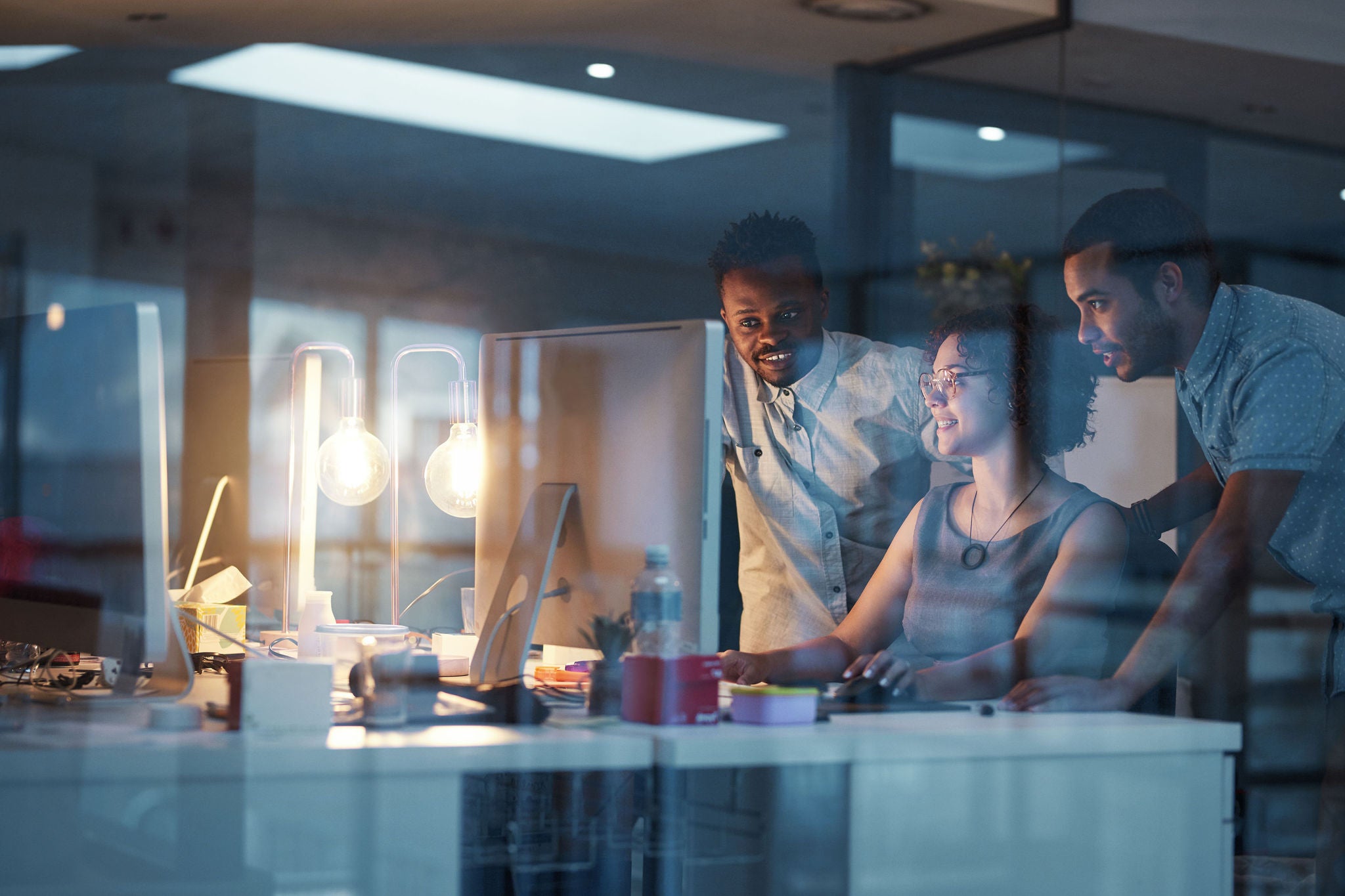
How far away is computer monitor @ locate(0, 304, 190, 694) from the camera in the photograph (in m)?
1.37

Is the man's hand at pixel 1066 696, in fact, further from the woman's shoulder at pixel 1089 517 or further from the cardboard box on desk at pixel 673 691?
the cardboard box on desk at pixel 673 691

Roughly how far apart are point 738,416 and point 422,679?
1067 mm

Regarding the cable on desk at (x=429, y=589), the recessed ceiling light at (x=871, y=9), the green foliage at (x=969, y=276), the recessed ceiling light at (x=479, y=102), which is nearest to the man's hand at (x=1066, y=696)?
the cable on desk at (x=429, y=589)

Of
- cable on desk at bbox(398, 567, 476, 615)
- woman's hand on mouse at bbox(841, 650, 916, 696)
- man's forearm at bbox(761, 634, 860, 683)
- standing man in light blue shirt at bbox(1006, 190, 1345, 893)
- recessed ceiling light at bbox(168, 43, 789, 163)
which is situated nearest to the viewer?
woman's hand on mouse at bbox(841, 650, 916, 696)

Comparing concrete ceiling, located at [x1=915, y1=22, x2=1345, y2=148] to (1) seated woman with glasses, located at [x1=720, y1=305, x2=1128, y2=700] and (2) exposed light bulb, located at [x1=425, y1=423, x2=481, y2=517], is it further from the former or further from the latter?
(2) exposed light bulb, located at [x1=425, y1=423, x2=481, y2=517]

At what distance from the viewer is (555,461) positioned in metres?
1.66

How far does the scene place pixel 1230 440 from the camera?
6.48 ft

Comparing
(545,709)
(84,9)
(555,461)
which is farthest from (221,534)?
(84,9)

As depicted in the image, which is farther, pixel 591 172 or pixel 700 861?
pixel 591 172

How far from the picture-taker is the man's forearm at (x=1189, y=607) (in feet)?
5.58

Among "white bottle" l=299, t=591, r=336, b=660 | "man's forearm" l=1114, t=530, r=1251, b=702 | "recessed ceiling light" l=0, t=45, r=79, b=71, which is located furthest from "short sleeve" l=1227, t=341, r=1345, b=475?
"recessed ceiling light" l=0, t=45, r=79, b=71

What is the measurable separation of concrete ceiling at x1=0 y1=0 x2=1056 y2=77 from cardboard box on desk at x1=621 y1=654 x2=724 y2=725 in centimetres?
272

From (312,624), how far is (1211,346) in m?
1.44

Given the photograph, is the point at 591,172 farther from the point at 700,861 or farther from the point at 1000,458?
the point at 700,861
